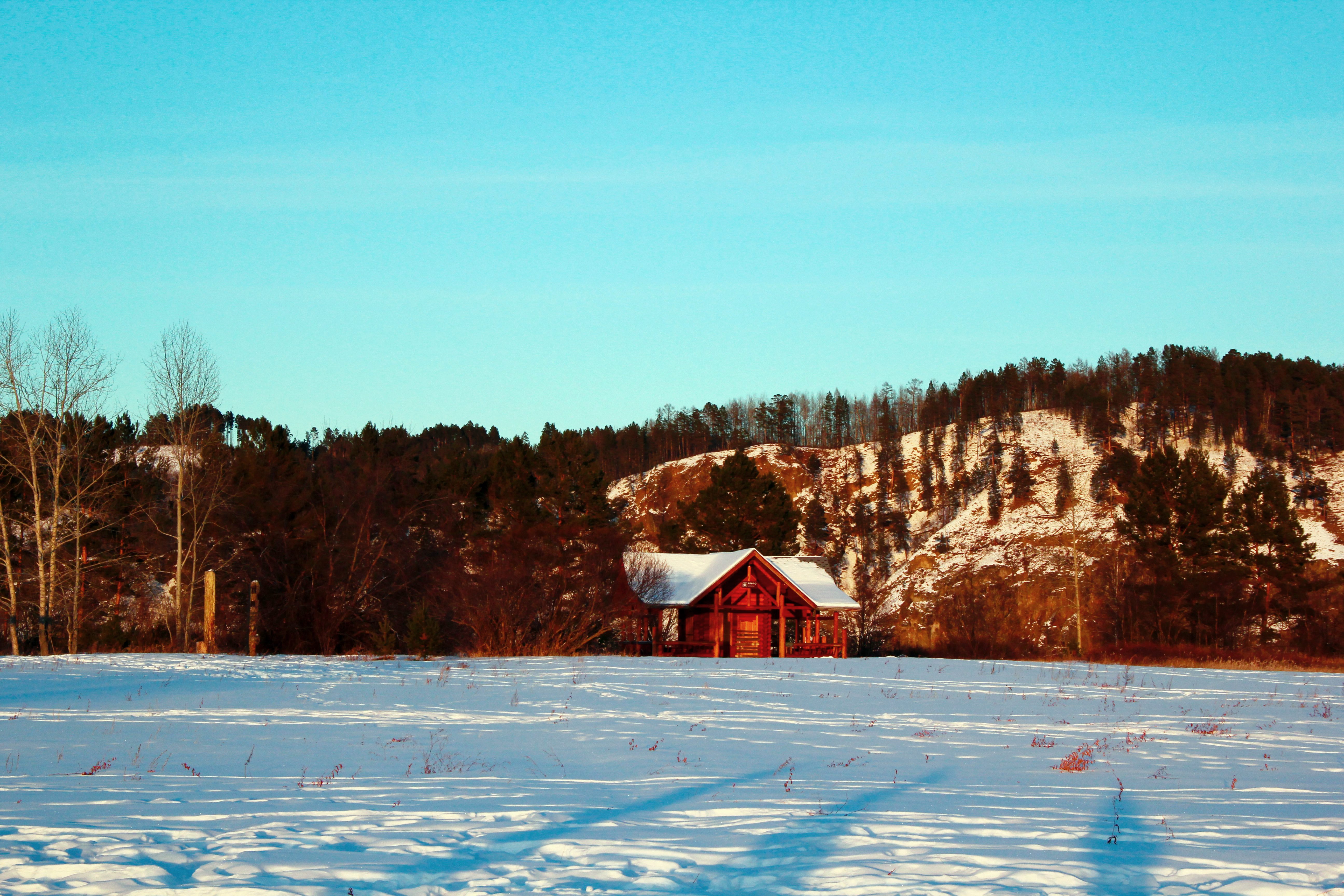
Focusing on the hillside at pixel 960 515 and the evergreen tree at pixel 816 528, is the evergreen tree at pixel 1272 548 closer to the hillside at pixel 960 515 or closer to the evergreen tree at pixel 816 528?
the hillside at pixel 960 515

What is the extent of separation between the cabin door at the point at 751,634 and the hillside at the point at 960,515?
33.7 feet

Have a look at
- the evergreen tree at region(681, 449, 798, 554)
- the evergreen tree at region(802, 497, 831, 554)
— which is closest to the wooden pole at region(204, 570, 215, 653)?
the evergreen tree at region(681, 449, 798, 554)

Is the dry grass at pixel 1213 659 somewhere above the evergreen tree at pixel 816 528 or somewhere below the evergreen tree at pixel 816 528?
below

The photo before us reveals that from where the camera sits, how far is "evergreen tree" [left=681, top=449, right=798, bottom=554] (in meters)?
61.0

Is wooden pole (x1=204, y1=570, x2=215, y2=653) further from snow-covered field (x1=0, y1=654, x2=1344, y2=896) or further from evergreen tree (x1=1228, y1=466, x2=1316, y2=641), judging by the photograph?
evergreen tree (x1=1228, y1=466, x2=1316, y2=641)

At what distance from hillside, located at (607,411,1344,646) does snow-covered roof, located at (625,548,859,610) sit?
7.83 meters

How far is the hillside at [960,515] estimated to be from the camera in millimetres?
77312

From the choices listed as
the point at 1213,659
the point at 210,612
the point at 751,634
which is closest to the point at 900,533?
the point at 751,634

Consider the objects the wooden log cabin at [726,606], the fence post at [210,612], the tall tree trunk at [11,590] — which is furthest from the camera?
the wooden log cabin at [726,606]

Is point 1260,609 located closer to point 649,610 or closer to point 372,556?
point 649,610

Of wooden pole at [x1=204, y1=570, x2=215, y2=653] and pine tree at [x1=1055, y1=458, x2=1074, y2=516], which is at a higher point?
pine tree at [x1=1055, y1=458, x2=1074, y2=516]

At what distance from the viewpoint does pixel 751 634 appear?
148ft

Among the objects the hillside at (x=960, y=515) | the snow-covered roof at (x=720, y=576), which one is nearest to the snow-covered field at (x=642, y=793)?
the snow-covered roof at (x=720, y=576)

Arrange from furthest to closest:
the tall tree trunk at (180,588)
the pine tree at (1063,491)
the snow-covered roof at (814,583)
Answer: the pine tree at (1063,491) < the snow-covered roof at (814,583) < the tall tree trunk at (180,588)
